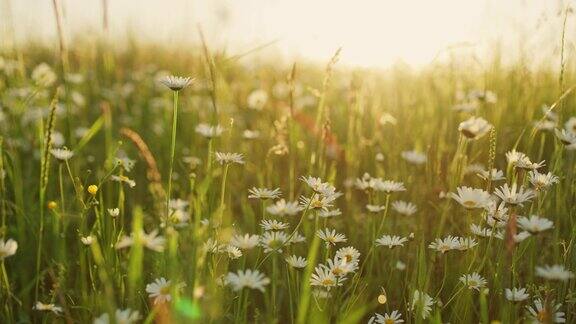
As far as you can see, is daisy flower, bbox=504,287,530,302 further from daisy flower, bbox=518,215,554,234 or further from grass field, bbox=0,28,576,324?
daisy flower, bbox=518,215,554,234

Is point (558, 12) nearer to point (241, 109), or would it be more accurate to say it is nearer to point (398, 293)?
point (398, 293)

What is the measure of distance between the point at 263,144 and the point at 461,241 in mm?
1752

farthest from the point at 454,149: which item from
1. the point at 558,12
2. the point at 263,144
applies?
the point at 263,144

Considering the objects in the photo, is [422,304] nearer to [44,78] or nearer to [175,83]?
[175,83]

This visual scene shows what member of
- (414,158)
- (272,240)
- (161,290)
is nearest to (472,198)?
(272,240)

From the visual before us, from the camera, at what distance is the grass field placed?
1.29m

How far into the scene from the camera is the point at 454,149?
2.62m

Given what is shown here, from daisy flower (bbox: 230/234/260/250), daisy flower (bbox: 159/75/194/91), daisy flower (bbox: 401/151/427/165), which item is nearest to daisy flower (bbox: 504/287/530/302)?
daisy flower (bbox: 230/234/260/250)

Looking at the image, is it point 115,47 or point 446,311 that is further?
point 115,47

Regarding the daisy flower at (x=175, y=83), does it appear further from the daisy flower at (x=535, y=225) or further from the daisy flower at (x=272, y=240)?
the daisy flower at (x=535, y=225)

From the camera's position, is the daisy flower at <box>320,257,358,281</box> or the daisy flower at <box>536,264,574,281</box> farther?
the daisy flower at <box>320,257,358,281</box>

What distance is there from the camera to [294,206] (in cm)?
168

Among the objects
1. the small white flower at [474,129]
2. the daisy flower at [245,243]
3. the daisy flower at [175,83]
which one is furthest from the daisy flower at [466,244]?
the daisy flower at [175,83]

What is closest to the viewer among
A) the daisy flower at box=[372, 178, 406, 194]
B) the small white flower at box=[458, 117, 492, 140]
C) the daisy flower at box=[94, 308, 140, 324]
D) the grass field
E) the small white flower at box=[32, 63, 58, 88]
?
the daisy flower at box=[94, 308, 140, 324]
